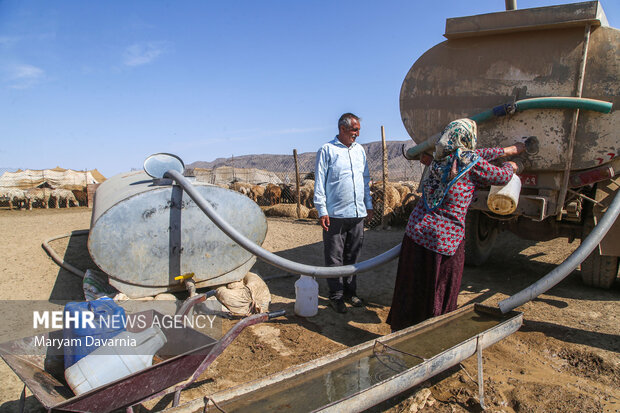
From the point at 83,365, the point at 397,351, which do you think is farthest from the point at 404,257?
the point at 83,365

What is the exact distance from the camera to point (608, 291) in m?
4.79

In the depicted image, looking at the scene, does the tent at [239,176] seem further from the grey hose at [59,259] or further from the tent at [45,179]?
the grey hose at [59,259]

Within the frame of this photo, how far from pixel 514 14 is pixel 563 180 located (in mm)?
1714

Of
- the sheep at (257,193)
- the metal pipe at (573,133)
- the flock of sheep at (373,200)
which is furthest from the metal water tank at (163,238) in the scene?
the sheep at (257,193)

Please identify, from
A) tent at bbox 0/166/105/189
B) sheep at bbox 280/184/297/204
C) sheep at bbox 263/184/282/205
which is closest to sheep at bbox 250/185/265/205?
sheep at bbox 263/184/282/205

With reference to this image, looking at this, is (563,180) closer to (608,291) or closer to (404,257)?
(608,291)

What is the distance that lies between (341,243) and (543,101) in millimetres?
2372

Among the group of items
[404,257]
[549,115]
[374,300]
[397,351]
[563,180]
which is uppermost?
[549,115]

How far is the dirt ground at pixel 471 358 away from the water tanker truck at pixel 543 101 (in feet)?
2.92

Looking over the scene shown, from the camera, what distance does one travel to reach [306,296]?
4.15 metres

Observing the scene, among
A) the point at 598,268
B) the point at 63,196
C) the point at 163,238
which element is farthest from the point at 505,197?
the point at 63,196

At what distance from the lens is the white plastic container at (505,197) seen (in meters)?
3.03

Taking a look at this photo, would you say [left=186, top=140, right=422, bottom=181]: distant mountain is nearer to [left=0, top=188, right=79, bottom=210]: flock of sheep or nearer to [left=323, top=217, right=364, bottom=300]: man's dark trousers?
[left=0, top=188, right=79, bottom=210]: flock of sheep

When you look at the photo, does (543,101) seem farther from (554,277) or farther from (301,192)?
(301,192)
